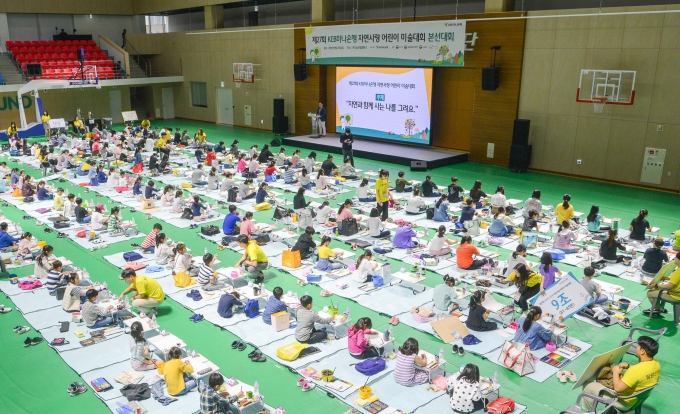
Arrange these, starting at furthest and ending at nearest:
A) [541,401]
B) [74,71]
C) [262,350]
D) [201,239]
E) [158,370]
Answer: [74,71] → [201,239] → [262,350] → [158,370] → [541,401]

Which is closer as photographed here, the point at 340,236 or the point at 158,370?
the point at 158,370

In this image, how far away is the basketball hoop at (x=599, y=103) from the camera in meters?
21.6

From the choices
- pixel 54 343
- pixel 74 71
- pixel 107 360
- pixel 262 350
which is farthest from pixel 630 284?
pixel 74 71

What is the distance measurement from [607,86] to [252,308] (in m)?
17.2

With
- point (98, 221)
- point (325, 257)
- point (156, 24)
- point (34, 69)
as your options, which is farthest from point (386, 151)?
point (156, 24)

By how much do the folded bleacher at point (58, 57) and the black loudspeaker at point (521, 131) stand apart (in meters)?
28.6

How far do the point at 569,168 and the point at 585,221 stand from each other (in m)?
6.56

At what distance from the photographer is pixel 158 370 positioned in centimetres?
948

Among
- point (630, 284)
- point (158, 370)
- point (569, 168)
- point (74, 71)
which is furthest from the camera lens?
point (74, 71)

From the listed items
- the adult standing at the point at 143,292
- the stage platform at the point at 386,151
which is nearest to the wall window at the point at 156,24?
the stage platform at the point at 386,151

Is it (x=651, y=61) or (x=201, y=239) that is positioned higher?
(x=651, y=61)

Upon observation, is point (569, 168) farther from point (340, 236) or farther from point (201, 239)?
point (201, 239)

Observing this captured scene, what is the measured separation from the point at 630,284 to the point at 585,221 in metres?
4.86

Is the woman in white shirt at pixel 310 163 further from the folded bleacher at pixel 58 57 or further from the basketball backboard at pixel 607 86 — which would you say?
the folded bleacher at pixel 58 57
